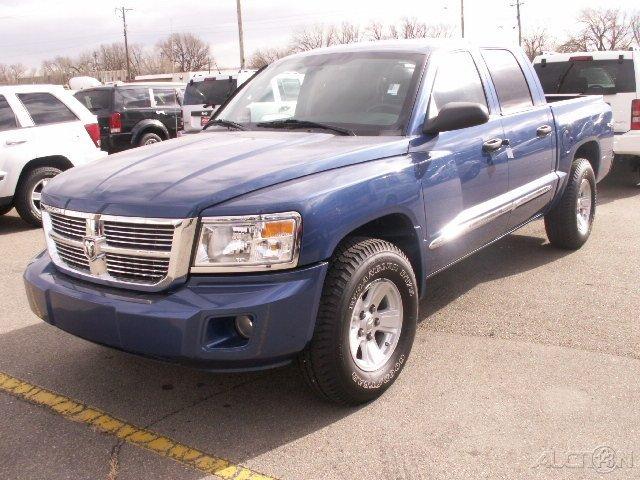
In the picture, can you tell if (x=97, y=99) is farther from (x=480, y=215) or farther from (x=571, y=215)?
(x=480, y=215)

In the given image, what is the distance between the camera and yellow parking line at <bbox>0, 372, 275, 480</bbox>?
2.89m

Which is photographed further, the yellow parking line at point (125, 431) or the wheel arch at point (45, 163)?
the wheel arch at point (45, 163)

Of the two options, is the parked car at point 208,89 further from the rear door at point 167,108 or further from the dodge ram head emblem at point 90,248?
the dodge ram head emblem at point 90,248

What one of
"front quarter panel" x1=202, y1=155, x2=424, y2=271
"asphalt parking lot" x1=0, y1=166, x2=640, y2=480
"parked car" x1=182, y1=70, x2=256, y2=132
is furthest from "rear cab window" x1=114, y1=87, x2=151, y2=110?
"front quarter panel" x1=202, y1=155, x2=424, y2=271

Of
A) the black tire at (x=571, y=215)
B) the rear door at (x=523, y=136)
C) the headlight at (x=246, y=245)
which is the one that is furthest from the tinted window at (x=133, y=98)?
the headlight at (x=246, y=245)

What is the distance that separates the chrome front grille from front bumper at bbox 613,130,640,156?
24.8 feet

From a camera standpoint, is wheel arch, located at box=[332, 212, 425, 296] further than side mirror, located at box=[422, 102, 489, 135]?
No

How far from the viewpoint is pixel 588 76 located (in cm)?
931

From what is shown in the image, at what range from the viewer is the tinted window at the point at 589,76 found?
8.96 meters

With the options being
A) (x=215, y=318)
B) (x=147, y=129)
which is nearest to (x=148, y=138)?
(x=147, y=129)

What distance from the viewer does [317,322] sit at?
3.06 meters

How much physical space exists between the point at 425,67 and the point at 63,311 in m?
2.50

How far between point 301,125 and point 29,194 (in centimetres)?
Answer: 528

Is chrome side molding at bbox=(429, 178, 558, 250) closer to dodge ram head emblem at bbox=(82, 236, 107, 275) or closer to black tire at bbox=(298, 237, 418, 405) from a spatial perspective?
black tire at bbox=(298, 237, 418, 405)
